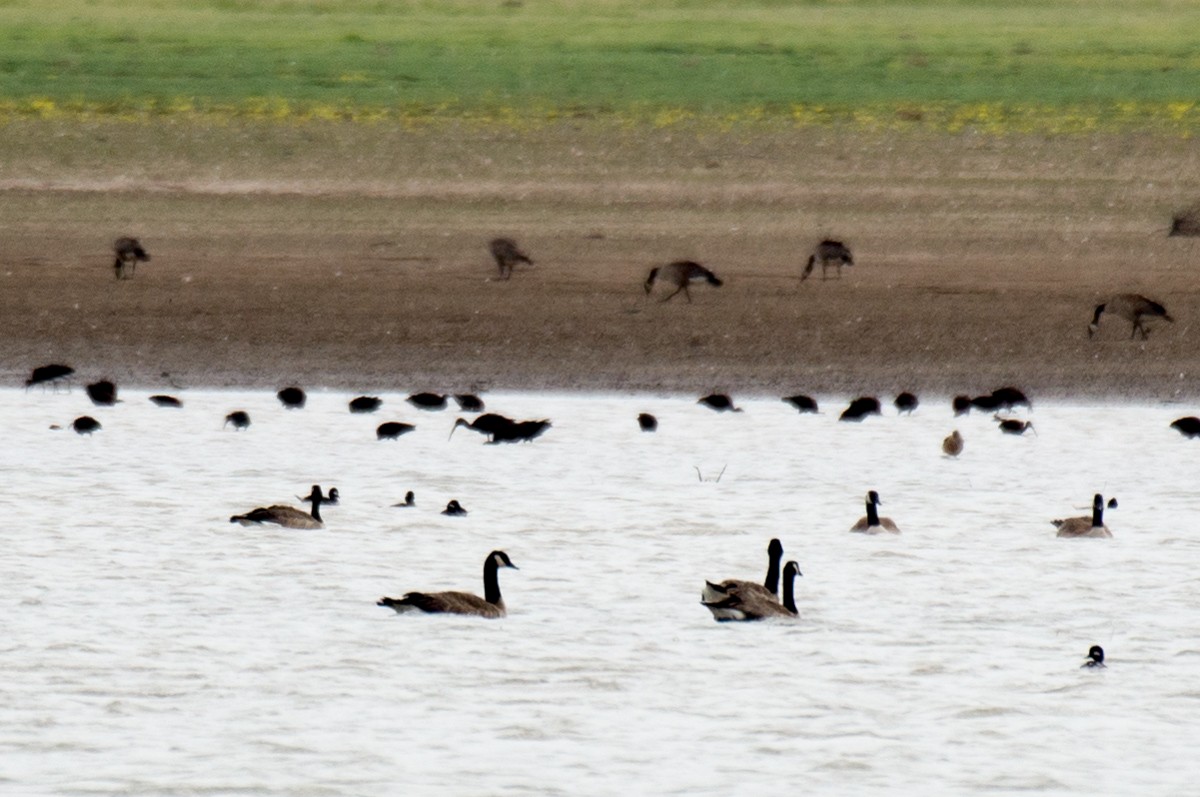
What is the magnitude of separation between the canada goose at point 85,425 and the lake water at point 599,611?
124 mm

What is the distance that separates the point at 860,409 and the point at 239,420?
430cm

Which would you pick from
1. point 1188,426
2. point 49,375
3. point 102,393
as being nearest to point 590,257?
point 49,375

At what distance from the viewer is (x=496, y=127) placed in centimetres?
2967

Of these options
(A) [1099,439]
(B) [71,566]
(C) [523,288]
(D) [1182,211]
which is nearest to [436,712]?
(B) [71,566]

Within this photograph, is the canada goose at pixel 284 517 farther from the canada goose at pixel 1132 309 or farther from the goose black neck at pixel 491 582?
the canada goose at pixel 1132 309

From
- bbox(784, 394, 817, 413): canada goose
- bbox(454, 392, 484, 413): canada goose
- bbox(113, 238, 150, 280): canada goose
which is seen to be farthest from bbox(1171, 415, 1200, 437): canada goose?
bbox(113, 238, 150, 280): canada goose

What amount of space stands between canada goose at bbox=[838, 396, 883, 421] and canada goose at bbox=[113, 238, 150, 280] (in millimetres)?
7371

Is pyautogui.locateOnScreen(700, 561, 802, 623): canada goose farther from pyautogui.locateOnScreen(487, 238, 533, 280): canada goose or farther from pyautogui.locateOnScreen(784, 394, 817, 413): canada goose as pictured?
pyautogui.locateOnScreen(487, 238, 533, 280): canada goose

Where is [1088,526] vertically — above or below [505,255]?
below

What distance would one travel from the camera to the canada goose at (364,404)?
16984mm

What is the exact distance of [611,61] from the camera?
3659 centimetres

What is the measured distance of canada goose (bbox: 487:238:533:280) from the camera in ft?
69.7

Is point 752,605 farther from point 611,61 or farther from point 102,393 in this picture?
point 611,61

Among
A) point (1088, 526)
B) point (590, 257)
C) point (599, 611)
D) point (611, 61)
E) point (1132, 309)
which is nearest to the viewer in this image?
point (599, 611)
